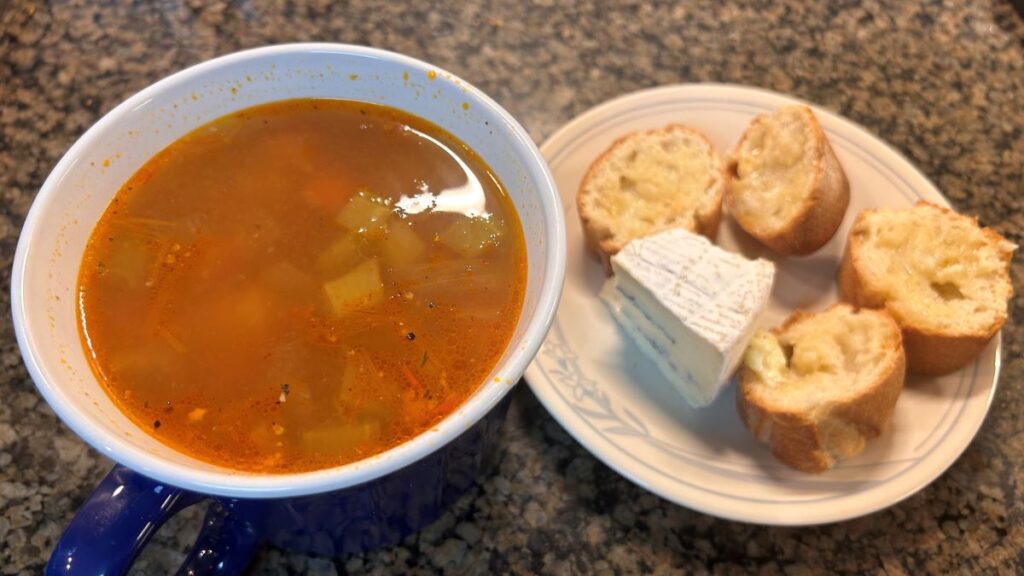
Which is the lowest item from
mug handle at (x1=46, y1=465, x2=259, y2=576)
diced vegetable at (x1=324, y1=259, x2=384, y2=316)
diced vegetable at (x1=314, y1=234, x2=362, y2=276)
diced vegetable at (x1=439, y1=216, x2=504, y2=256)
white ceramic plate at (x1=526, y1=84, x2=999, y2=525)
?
white ceramic plate at (x1=526, y1=84, x2=999, y2=525)

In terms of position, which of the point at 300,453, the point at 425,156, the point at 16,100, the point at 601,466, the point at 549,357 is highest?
the point at 425,156

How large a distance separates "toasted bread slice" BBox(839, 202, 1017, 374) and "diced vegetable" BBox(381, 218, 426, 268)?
0.86 m

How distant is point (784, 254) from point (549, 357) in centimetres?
54

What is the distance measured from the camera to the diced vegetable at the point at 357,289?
101cm

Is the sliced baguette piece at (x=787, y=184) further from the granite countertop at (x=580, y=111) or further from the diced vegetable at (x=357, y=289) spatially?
the diced vegetable at (x=357, y=289)

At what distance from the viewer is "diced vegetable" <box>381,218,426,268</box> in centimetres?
104

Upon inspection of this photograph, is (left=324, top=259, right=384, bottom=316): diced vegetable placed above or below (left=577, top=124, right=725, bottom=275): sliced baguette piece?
above

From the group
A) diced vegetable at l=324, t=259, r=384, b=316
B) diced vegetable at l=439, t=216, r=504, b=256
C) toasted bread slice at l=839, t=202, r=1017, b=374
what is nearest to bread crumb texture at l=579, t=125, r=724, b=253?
toasted bread slice at l=839, t=202, r=1017, b=374

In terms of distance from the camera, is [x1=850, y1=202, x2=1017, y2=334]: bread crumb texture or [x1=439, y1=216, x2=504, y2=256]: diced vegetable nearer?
[x1=439, y1=216, x2=504, y2=256]: diced vegetable

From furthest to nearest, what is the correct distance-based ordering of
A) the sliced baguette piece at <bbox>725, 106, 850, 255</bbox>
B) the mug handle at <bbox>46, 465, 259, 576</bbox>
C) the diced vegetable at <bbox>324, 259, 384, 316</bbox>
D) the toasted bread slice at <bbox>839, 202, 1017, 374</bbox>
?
1. the sliced baguette piece at <bbox>725, 106, 850, 255</bbox>
2. the toasted bread slice at <bbox>839, 202, 1017, 374</bbox>
3. the diced vegetable at <bbox>324, 259, 384, 316</bbox>
4. the mug handle at <bbox>46, 465, 259, 576</bbox>

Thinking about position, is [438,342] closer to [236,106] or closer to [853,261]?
[236,106]

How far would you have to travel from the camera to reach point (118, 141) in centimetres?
105

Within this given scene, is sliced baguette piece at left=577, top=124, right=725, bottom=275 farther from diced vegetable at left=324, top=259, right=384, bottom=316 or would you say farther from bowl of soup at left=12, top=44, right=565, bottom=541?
diced vegetable at left=324, top=259, right=384, bottom=316

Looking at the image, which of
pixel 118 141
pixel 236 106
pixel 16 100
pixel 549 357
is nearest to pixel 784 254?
pixel 549 357
